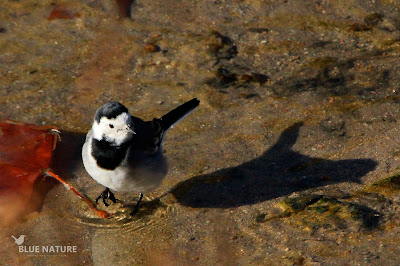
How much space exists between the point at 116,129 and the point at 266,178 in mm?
1744

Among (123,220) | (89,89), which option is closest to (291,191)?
(123,220)

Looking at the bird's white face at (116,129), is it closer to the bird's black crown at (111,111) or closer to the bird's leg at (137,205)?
the bird's black crown at (111,111)

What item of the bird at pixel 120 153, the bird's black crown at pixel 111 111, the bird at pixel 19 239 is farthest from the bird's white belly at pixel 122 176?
the bird at pixel 19 239

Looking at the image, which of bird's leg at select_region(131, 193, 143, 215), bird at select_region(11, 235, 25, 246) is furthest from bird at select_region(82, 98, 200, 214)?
bird at select_region(11, 235, 25, 246)

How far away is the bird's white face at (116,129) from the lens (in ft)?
16.6

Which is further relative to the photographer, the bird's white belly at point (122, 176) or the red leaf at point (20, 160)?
the red leaf at point (20, 160)

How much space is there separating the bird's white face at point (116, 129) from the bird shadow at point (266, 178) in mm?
1003

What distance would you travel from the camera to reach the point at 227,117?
21.7 ft

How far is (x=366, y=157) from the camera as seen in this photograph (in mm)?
5852

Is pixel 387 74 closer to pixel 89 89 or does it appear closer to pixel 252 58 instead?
pixel 252 58

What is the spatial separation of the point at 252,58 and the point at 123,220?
10.2ft

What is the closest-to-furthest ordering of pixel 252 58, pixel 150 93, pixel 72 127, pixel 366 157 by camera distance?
pixel 366 157
pixel 72 127
pixel 150 93
pixel 252 58

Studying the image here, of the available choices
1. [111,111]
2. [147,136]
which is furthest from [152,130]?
[111,111]

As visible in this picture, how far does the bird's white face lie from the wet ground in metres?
0.88
